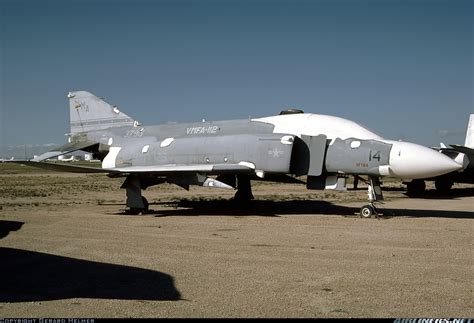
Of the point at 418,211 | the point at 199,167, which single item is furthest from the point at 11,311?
the point at 418,211

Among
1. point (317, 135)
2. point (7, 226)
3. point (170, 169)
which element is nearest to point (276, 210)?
point (317, 135)

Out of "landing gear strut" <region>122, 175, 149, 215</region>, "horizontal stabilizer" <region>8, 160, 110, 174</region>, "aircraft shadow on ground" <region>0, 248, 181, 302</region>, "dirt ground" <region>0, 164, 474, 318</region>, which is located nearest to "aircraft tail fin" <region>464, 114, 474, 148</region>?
"dirt ground" <region>0, 164, 474, 318</region>

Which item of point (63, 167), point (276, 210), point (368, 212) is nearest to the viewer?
point (368, 212)

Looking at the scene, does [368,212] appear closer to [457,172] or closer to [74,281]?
[74,281]

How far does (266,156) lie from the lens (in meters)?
14.0

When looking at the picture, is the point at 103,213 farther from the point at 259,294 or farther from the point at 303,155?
the point at 259,294

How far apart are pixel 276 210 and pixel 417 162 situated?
5428 mm

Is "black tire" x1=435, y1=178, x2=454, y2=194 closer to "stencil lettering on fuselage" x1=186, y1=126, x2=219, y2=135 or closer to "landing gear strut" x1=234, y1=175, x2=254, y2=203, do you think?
"landing gear strut" x1=234, y1=175, x2=254, y2=203

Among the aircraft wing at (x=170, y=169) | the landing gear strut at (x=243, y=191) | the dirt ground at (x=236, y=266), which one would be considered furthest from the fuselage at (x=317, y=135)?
the landing gear strut at (x=243, y=191)

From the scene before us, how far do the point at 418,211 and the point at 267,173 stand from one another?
532 cm

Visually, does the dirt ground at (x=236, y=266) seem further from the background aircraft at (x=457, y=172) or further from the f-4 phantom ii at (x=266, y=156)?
the background aircraft at (x=457, y=172)

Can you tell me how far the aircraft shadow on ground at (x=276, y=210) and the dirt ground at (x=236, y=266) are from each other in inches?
45.6

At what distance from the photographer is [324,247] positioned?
9156mm

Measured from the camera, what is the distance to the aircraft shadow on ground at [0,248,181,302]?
581 cm
